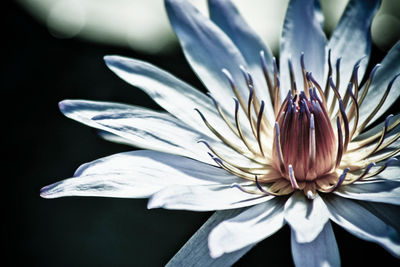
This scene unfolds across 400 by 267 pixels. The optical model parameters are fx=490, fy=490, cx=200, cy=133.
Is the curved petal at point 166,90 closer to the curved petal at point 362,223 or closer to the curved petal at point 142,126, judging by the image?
the curved petal at point 142,126

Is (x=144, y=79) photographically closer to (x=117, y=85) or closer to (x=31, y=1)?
(x=117, y=85)

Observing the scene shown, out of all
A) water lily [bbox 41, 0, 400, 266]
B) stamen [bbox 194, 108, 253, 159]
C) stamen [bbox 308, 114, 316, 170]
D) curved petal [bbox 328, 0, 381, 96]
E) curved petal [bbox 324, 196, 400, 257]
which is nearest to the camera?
curved petal [bbox 324, 196, 400, 257]

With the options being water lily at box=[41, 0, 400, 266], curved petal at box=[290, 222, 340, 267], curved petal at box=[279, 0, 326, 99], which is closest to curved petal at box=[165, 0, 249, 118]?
water lily at box=[41, 0, 400, 266]

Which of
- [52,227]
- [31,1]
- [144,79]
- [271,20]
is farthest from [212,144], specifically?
[31,1]

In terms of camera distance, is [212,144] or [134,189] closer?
[134,189]

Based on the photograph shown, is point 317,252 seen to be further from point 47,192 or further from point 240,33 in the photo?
point 240,33

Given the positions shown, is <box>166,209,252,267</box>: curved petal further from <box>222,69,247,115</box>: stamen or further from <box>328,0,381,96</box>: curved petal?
<box>328,0,381,96</box>: curved petal

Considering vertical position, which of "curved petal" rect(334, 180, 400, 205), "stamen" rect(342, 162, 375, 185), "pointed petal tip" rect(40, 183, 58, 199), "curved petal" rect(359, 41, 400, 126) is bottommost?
"curved petal" rect(334, 180, 400, 205)
